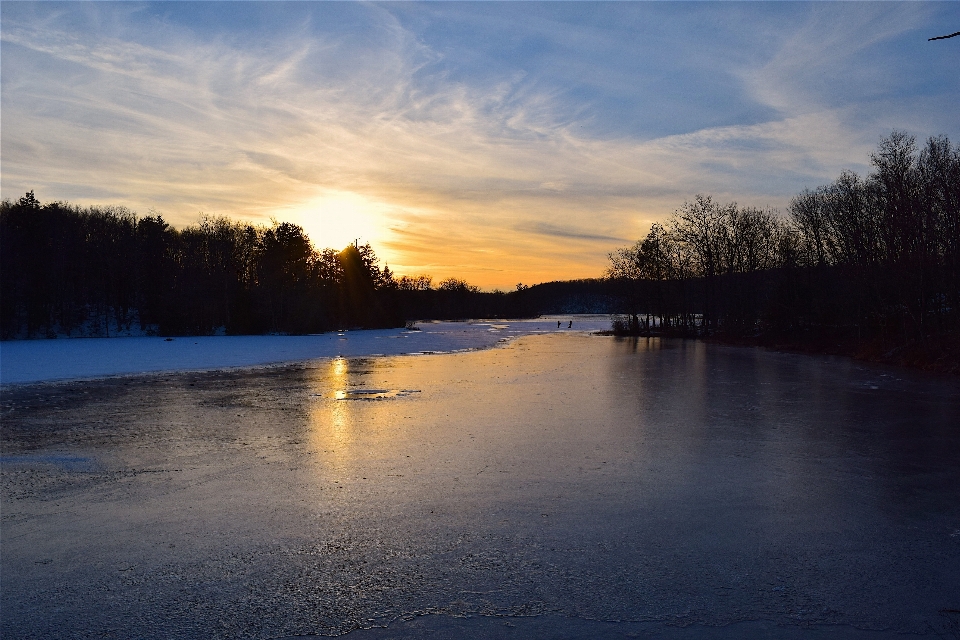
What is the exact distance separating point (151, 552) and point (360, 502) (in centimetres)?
206

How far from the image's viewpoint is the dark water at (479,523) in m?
4.13

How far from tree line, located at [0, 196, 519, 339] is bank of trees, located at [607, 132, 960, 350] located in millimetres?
32598

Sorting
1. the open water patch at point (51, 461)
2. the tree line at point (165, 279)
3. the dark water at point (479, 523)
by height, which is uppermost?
the tree line at point (165, 279)

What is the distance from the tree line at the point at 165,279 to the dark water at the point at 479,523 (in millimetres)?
46500

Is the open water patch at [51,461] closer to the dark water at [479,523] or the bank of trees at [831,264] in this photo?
the dark water at [479,523]

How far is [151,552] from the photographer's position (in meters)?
→ 5.18

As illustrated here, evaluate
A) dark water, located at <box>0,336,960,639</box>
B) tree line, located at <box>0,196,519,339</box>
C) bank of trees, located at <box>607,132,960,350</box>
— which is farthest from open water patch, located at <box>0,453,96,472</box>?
tree line, located at <box>0,196,519,339</box>

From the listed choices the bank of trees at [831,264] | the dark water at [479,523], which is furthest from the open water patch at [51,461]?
the bank of trees at [831,264]

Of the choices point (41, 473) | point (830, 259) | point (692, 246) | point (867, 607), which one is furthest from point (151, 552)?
point (692, 246)

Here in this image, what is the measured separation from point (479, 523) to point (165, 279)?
62944mm

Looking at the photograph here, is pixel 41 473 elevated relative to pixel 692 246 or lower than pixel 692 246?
lower

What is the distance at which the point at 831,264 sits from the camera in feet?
142

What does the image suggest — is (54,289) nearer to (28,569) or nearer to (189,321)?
(189,321)

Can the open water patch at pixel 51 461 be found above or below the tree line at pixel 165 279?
below
